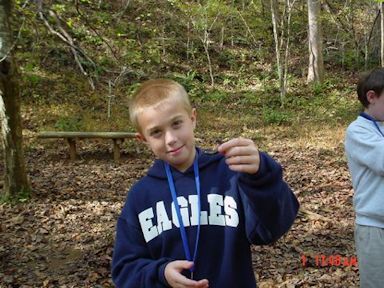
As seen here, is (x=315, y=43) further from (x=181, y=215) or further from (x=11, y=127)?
(x=181, y=215)

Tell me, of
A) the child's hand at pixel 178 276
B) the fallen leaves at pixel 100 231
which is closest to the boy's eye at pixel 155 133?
the child's hand at pixel 178 276

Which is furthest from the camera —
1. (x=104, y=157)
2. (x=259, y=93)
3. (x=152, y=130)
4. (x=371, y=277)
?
(x=259, y=93)

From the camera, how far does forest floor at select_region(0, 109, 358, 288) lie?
4.56m

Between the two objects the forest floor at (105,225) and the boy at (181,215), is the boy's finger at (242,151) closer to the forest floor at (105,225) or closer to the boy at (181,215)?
the boy at (181,215)

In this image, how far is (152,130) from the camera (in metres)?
1.66

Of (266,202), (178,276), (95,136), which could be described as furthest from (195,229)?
(95,136)

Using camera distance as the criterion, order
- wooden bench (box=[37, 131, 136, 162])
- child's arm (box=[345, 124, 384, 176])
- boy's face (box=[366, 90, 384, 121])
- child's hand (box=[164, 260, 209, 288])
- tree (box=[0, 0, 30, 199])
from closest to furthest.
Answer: child's hand (box=[164, 260, 209, 288]) < child's arm (box=[345, 124, 384, 176]) < boy's face (box=[366, 90, 384, 121]) < tree (box=[0, 0, 30, 199]) < wooden bench (box=[37, 131, 136, 162])

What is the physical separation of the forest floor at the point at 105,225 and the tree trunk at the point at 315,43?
25.5 feet

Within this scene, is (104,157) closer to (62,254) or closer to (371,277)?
(62,254)

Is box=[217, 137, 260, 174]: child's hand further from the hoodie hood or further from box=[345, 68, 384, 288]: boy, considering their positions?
box=[345, 68, 384, 288]: boy

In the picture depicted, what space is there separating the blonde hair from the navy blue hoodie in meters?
0.22

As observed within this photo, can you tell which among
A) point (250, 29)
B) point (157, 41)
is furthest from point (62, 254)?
point (250, 29)

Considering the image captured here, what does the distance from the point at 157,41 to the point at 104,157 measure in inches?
407
